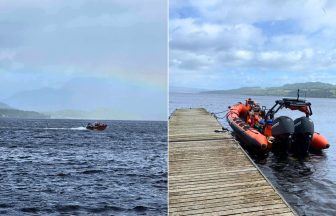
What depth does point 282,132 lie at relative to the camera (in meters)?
14.8

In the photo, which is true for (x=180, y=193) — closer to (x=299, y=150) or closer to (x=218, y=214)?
(x=218, y=214)

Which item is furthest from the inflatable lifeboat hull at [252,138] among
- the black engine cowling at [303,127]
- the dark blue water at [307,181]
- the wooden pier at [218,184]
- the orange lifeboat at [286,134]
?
the wooden pier at [218,184]

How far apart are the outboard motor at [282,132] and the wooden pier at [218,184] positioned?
346cm

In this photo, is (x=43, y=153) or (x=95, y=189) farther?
(x=43, y=153)

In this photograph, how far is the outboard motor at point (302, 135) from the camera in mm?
15008

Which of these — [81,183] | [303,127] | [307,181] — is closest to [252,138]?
[303,127]

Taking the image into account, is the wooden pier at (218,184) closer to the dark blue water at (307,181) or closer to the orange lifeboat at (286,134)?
the dark blue water at (307,181)

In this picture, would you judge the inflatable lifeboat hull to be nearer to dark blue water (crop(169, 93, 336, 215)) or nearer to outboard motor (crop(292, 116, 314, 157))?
dark blue water (crop(169, 93, 336, 215))

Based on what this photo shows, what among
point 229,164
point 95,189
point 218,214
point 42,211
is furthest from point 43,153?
point 218,214

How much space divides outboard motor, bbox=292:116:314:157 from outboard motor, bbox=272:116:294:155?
1.32 feet

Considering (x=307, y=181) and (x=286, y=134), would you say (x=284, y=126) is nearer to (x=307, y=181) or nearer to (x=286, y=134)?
(x=286, y=134)

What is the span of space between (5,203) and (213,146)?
410 inches

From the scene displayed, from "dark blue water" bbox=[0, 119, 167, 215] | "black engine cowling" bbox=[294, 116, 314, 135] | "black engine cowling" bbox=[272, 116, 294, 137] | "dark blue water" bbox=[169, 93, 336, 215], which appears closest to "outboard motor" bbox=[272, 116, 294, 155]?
"black engine cowling" bbox=[272, 116, 294, 137]

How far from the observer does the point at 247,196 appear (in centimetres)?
738
